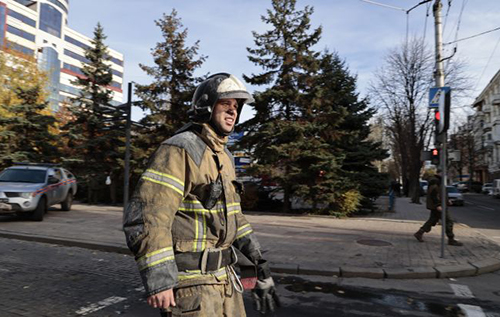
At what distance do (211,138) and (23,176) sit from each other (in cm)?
1238

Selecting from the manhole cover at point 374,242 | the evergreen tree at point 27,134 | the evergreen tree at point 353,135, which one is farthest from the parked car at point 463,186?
the evergreen tree at point 27,134

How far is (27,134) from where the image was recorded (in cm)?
1958

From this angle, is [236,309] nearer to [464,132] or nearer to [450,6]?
[450,6]

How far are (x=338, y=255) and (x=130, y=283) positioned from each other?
14.2ft

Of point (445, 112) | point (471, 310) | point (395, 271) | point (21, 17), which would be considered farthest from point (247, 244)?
point (21, 17)

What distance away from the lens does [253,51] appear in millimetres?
16078

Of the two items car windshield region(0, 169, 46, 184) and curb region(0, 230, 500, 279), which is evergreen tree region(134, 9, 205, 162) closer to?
car windshield region(0, 169, 46, 184)

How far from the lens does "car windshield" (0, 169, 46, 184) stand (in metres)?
11.4

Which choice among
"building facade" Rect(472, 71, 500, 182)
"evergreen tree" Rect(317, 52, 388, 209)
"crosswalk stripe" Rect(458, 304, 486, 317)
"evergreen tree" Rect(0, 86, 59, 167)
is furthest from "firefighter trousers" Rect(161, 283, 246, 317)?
"building facade" Rect(472, 71, 500, 182)

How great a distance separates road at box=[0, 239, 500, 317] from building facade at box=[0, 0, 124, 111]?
5137 cm

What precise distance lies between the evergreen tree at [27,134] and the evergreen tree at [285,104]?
12515 millimetres

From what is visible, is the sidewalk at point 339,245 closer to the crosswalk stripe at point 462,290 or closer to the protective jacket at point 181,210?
the crosswalk stripe at point 462,290

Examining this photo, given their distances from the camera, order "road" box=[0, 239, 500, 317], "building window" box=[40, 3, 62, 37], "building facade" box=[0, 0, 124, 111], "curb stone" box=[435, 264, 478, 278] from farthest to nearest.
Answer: "building window" box=[40, 3, 62, 37] → "building facade" box=[0, 0, 124, 111] → "curb stone" box=[435, 264, 478, 278] → "road" box=[0, 239, 500, 317]

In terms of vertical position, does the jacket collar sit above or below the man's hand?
above
